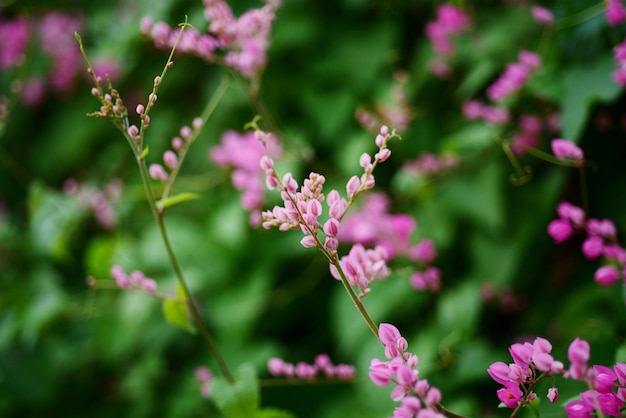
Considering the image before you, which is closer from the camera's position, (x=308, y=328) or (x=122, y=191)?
(x=308, y=328)

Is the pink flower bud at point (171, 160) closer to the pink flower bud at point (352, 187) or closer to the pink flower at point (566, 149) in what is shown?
the pink flower bud at point (352, 187)

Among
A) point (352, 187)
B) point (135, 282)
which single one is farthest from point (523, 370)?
point (135, 282)

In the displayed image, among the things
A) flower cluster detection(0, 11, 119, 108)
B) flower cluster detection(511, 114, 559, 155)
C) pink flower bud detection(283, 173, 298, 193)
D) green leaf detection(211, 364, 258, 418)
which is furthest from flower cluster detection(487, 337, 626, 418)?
flower cluster detection(0, 11, 119, 108)

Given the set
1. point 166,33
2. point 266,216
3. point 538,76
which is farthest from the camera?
point 538,76

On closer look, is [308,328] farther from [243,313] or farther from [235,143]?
[235,143]

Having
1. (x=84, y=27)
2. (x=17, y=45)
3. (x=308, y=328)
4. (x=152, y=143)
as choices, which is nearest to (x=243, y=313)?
(x=308, y=328)

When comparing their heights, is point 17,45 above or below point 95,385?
above

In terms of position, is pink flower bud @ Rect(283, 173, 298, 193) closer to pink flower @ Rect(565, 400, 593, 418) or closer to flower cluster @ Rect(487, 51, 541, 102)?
pink flower @ Rect(565, 400, 593, 418)
